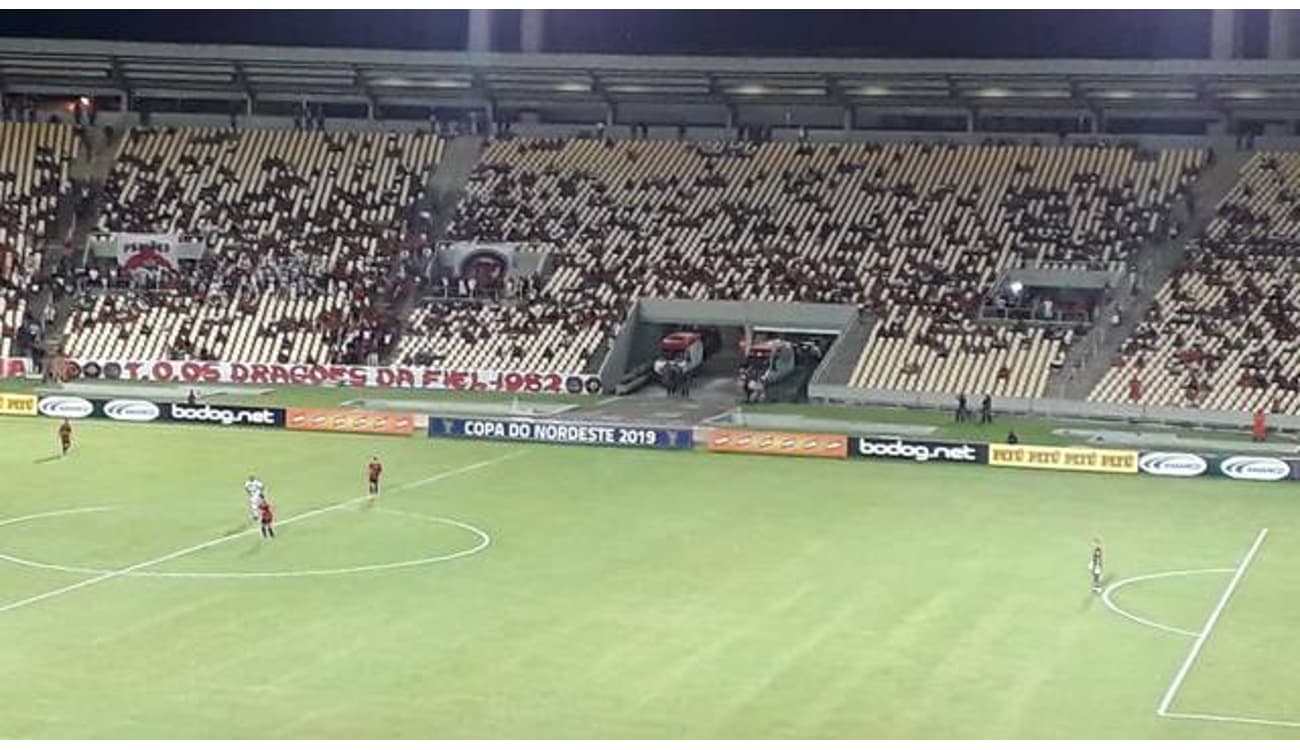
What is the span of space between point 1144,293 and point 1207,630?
37023 millimetres

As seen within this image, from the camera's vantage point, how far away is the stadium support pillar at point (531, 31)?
78562 millimetres

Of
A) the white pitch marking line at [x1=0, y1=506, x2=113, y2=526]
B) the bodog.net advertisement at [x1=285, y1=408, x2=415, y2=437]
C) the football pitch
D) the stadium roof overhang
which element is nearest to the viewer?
the football pitch

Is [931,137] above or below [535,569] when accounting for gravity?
above

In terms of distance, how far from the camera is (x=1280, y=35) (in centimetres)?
7031

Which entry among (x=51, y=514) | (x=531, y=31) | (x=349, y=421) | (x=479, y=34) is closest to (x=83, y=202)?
(x=479, y=34)

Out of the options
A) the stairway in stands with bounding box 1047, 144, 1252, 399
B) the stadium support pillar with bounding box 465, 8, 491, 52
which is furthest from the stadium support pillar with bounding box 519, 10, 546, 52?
the stairway in stands with bounding box 1047, 144, 1252, 399

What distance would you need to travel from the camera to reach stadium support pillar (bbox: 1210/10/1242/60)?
70.8 metres

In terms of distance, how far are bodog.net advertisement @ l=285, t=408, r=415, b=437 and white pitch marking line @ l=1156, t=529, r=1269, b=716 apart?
25355mm

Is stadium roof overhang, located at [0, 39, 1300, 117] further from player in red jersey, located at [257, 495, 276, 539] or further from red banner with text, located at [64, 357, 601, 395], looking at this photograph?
player in red jersey, located at [257, 495, 276, 539]

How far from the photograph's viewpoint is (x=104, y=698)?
920 inches

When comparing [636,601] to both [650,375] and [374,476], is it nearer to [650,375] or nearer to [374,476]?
[374,476]

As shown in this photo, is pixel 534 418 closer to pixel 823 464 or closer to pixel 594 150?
pixel 823 464
